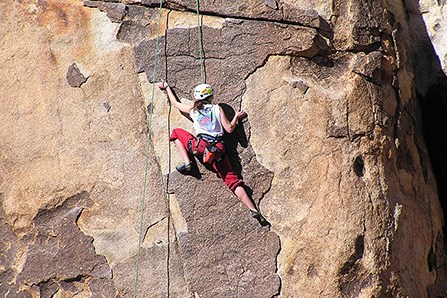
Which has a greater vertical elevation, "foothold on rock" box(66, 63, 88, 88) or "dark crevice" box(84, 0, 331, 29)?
"dark crevice" box(84, 0, 331, 29)

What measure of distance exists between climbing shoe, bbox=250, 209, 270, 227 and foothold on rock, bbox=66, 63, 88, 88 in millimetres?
2022

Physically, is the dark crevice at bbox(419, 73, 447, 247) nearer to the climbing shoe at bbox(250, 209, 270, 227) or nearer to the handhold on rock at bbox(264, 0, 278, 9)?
the handhold on rock at bbox(264, 0, 278, 9)

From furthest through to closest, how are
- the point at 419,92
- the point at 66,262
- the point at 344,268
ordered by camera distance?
the point at 419,92 < the point at 66,262 < the point at 344,268

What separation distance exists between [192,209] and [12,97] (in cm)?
208

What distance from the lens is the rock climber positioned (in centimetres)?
739

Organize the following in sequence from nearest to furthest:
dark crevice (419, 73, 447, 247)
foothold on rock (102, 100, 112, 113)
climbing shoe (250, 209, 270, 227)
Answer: climbing shoe (250, 209, 270, 227)
foothold on rock (102, 100, 112, 113)
dark crevice (419, 73, 447, 247)

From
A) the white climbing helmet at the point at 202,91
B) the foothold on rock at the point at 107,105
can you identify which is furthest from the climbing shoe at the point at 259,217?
the foothold on rock at the point at 107,105

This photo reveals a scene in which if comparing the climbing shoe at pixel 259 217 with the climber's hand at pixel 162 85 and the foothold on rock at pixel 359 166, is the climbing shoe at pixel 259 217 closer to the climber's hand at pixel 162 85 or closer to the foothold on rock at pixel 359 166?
the foothold on rock at pixel 359 166

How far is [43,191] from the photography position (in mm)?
7918

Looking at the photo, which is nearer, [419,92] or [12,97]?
[12,97]

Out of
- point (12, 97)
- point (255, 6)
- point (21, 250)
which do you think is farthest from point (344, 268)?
point (12, 97)

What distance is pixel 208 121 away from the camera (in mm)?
7422

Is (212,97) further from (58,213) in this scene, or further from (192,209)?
(58,213)

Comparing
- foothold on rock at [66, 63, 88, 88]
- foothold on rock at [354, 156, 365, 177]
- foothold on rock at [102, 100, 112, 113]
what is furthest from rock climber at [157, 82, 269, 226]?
foothold on rock at [66, 63, 88, 88]
